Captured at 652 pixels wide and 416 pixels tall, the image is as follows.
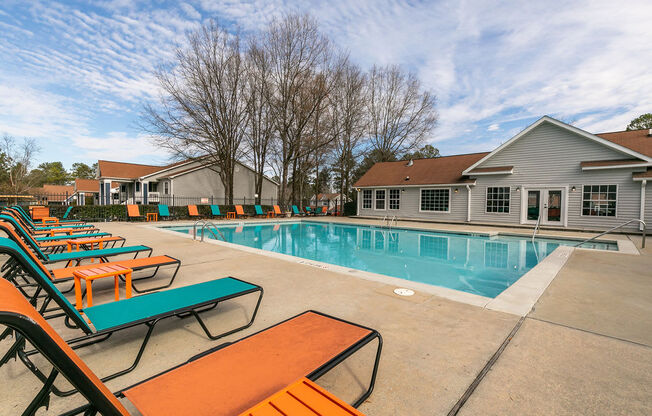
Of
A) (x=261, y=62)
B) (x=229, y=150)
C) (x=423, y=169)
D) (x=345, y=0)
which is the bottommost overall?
(x=423, y=169)

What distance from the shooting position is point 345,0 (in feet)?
36.8

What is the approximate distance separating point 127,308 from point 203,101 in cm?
2026

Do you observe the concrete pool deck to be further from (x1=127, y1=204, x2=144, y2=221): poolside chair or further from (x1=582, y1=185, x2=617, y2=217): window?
(x1=127, y1=204, x2=144, y2=221): poolside chair

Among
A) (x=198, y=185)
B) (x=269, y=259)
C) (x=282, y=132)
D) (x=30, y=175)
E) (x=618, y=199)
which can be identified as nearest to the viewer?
(x=269, y=259)

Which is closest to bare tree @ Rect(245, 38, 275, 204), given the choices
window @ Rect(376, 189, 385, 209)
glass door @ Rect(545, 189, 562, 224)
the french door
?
window @ Rect(376, 189, 385, 209)

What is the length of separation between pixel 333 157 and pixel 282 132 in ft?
29.8

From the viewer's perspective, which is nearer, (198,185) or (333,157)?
(198,185)

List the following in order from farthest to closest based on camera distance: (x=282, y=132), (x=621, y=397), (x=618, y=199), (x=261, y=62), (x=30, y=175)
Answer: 1. (x=30, y=175)
2. (x=282, y=132)
3. (x=261, y=62)
4. (x=618, y=199)
5. (x=621, y=397)

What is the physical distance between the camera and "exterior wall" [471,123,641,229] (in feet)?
41.6

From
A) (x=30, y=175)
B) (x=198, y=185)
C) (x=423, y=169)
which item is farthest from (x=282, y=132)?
(x=30, y=175)

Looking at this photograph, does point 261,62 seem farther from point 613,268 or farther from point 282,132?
point 613,268

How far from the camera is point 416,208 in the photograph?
63.4 feet

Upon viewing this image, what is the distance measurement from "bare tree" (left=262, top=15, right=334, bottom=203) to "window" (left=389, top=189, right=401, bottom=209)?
8034mm

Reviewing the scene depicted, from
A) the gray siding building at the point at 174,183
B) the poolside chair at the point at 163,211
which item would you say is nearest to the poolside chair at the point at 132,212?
the poolside chair at the point at 163,211
